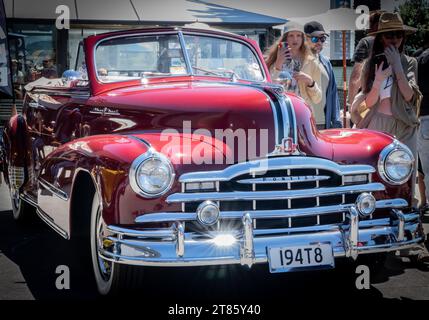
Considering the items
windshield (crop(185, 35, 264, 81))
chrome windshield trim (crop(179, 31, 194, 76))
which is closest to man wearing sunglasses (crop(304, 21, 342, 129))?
windshield (crop(185, 35, 264, 81))

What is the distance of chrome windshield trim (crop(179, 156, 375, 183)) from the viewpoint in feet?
11.3

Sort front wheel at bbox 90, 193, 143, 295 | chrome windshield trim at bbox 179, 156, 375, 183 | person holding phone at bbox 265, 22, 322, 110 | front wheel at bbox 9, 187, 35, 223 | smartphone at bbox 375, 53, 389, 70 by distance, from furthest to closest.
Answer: front wheel at bbox 9, 187, 35, 223 → person holding phone at bbox 265, 22, 322, 110 → smartphone at bbox 375, 53, 389, 70 → front wheel at bbox 90, 193, 143, 295 → chrome windshield trim at bbox 179, 156, 375, 183

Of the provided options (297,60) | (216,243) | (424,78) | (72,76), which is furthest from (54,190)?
(424,78)

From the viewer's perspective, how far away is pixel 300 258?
3.44 meters

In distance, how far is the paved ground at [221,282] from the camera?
3961 mm

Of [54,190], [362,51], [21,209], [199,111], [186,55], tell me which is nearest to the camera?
[199,111]

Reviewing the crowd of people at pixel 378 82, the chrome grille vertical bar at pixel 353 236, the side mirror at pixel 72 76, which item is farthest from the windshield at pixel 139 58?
the chrome grille vertical bar at pixel 353 236

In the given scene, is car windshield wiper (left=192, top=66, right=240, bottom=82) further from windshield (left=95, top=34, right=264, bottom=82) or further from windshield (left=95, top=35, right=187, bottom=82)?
windshield (left=95, top=35, right=187, bottom=82)

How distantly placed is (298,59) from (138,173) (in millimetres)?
3105

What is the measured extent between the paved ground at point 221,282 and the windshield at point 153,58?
1.31 meters

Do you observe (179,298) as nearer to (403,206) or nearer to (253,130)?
(253,130)

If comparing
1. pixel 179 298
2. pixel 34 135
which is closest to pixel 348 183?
pixel 179 298

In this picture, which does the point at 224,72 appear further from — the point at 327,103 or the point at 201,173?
the point at 327,103

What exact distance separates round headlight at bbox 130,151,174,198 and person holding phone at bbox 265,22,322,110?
261 cm
